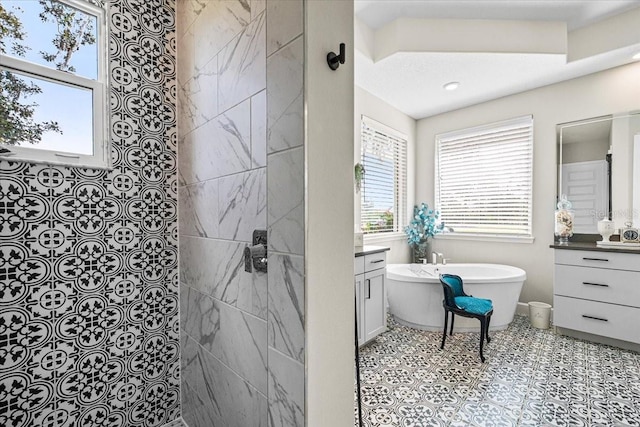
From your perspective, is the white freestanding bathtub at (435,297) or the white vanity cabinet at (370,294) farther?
the white freestanding bathtub at (435,297)

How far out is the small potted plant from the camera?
418 cm

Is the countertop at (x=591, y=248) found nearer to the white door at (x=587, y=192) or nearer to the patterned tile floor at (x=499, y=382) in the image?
the white door at (x=587, y=192)

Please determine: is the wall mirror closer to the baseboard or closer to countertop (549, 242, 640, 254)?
countertop (549, 242, 640, 254)

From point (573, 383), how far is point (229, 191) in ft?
9.06

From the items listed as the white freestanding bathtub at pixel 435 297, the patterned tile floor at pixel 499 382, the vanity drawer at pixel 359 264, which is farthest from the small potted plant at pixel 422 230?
the vanity drawer at pixel 359 264

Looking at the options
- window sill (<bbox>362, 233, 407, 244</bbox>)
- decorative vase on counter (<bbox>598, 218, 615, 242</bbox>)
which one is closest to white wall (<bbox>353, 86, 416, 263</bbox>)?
window sill (<bbox>362, 233, 407, 244</bbox>)

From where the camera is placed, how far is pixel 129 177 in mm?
1549

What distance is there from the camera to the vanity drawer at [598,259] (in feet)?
8.43

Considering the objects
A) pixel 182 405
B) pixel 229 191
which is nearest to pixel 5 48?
pixel 229 191

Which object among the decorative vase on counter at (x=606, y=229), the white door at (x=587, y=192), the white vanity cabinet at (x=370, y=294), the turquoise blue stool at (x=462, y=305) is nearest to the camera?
the turquoise blue stool at (x=462, y=305)

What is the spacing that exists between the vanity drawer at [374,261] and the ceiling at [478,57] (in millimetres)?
1919

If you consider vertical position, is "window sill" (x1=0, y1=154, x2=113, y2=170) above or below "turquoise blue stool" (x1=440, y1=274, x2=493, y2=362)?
above

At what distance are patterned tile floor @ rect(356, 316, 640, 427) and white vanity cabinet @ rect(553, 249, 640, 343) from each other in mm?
195

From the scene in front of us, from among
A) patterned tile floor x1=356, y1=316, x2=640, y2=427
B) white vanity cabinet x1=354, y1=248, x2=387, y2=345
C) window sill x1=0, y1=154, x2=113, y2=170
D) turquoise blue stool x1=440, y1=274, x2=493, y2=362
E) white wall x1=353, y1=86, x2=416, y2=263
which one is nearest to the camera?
window sill x1=0, y1=154, x2=113, y2=170
